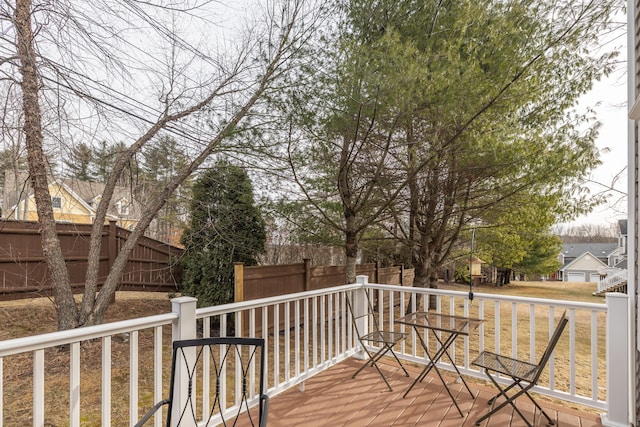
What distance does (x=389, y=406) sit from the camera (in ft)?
9.39

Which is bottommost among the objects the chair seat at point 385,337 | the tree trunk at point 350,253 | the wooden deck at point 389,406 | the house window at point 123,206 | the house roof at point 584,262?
the house roof at point 584,262

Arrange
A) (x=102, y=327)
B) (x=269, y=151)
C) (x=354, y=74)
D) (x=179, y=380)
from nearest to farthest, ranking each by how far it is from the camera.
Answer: (x=102, y=327), (x=179, y=380), (x=354, y=74), (x=269, y=151)

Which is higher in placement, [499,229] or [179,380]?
[499,229]

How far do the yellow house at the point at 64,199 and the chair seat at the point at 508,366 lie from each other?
428 cm

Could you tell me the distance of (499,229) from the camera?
700 cm

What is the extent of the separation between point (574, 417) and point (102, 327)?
3.48 m

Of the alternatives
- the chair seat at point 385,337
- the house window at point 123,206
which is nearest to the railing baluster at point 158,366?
the chair seat at point 385,337

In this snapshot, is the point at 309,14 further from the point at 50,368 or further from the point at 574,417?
the point at 50,368

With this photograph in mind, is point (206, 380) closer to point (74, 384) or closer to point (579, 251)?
point (74, 384)

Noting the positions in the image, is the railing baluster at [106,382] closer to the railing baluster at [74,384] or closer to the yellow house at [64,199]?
the railing baluster at [74,384]

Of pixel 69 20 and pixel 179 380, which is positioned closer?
pixel 179 380

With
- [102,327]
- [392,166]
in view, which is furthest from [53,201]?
[392,166]

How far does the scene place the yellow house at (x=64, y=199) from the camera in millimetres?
3504

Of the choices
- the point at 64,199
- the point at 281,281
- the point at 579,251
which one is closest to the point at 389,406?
the point at 281,281
